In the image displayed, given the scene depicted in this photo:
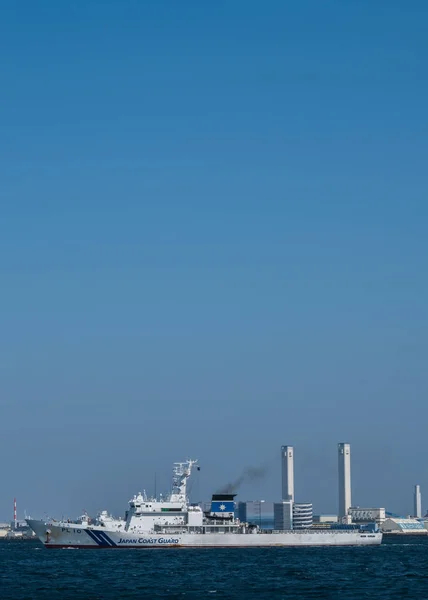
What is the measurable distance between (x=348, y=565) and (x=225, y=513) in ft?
95.1

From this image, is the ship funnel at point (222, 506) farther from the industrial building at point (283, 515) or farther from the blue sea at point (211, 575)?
the industrial building at point (283, 515)

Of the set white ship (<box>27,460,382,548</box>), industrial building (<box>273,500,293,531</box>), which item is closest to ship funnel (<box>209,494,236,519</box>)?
white ship (<box>27,460,382,548</box>)

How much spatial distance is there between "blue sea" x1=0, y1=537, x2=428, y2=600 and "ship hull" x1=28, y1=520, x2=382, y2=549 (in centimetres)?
187

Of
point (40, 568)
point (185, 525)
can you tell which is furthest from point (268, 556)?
point (40, 568)

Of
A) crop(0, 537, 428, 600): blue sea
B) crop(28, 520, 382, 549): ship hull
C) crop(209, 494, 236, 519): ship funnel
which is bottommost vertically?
crop(0, 537, 428, 600): blue sea

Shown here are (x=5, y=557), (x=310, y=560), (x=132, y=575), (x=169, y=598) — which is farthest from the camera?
(x=5, y=557)

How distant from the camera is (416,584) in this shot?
237ft

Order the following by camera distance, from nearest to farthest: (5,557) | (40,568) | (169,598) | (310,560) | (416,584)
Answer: (169,598) → (416,584) → (40,568) → (310,560) → (5,557)

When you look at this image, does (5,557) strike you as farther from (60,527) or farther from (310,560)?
(310,560)

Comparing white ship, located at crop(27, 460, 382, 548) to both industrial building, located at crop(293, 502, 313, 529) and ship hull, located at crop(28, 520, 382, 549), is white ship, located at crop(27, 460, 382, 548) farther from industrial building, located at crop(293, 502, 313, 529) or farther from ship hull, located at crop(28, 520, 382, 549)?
industrial building, located at crop(293, 502, 313, 529)

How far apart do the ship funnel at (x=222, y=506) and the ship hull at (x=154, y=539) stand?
249cm

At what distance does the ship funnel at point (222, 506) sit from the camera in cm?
11831

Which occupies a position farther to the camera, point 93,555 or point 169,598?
point 93,555

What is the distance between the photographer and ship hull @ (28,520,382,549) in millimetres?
113312
